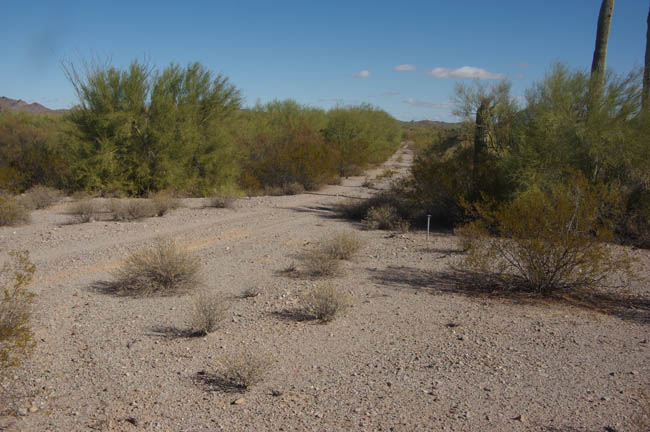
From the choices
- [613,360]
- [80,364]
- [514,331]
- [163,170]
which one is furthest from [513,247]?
[163,170]

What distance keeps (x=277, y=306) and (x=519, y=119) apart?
9.21 m

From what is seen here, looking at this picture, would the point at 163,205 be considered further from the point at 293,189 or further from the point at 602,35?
the point at 602,35

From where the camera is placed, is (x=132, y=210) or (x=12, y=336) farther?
(x=132, y=210)

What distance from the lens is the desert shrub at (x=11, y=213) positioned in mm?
12117

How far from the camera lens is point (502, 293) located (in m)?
7.51

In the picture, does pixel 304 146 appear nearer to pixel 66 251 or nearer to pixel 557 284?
pixel 66 251

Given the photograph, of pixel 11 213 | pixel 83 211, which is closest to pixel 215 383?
pixel 11 213

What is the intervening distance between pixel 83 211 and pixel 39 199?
2.80 m

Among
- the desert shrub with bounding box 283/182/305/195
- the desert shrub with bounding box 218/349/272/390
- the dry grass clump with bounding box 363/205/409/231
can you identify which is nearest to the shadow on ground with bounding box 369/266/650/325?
the desert shrub with bounding box 218/349/272/390

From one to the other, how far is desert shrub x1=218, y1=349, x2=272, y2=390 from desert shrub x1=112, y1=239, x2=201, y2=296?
3.05 metres

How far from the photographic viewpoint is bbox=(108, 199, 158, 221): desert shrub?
13.4m

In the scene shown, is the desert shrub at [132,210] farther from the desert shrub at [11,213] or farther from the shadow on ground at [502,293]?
the shadow on ground at [502,293]

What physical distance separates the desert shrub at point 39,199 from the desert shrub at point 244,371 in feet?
40.5

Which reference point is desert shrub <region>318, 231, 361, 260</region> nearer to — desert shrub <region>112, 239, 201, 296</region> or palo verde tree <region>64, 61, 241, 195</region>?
desert shrub <region>112, 239, 201, 296</region>
